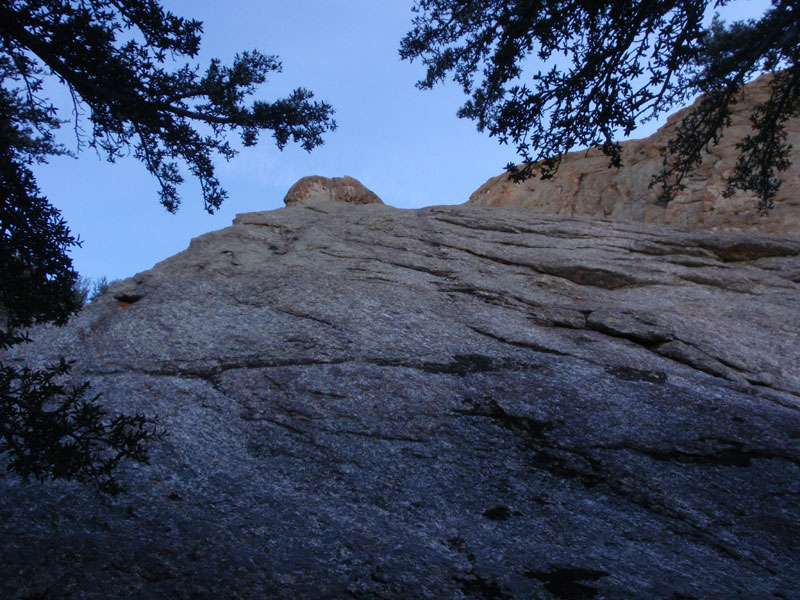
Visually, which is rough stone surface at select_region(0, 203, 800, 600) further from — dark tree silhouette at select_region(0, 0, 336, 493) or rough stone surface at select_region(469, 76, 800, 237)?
rough stone surface at select_region(469, 76, 800, 237)

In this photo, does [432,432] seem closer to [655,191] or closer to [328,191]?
[328,191]

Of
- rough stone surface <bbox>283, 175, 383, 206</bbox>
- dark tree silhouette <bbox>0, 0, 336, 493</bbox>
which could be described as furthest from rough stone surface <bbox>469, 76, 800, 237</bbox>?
dark tree silhouette <bbox>0, 0, 336, 493</bbox>

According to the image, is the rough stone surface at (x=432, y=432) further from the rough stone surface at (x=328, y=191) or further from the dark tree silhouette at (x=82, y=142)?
the rough stone surface at (x=328, y=191)

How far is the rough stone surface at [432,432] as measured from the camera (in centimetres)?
473

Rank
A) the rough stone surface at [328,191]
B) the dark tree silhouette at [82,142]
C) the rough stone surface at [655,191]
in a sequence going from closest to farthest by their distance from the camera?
1. the dark tree silhouette at [82,142]
2. the rough stone surface at [655,191]
3. the rough stone surface at [328,191]

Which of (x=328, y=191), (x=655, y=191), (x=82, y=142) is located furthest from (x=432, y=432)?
(x=655, y=191)

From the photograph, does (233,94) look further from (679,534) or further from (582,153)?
(582,153)

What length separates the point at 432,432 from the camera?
6785 millimetres

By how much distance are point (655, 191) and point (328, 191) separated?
11.3 metres

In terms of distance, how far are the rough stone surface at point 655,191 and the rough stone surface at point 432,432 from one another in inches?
239

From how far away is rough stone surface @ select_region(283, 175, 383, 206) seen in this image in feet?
64.7

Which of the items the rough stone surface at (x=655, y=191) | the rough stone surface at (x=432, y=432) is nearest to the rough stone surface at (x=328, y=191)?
the rough stone surface at (x=655, y=191)

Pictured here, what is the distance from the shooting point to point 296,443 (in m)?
6.57

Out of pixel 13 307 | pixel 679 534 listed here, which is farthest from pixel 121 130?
pixel 679 534
